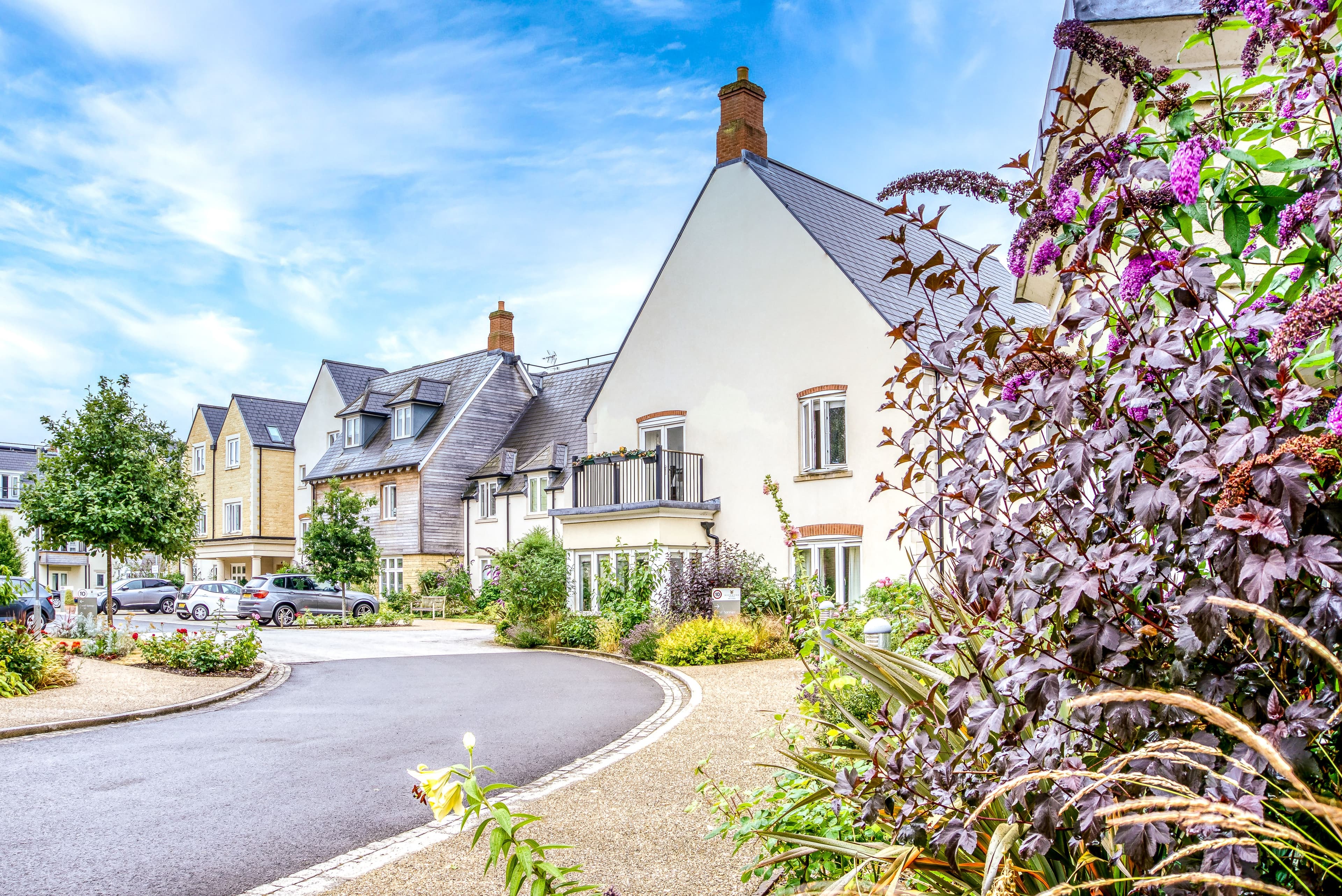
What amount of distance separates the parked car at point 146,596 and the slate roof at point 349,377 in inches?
426

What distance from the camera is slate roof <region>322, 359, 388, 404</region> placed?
136ft

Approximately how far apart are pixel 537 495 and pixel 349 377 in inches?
595

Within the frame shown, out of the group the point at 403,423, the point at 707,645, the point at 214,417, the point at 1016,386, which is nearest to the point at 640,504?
the point at 707,645

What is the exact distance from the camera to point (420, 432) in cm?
3662

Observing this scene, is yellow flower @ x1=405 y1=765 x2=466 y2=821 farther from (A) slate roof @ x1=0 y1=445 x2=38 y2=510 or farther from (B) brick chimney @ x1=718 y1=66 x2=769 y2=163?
(A) slate roof @ x1=0 y1=445 x2=38 y2=510

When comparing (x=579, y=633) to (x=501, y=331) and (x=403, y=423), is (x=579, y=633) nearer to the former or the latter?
(x=403, y=423)

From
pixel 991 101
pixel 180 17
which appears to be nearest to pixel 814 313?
pixel 180 17

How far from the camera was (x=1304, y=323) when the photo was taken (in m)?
1.71

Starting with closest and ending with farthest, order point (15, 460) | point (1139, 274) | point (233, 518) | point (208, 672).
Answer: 1. point (1139, 274)
2. point (208, 672)
3. point (233, 518)
4. point (15, 460)

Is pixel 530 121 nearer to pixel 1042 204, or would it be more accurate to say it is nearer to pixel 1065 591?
pixel 1042 204

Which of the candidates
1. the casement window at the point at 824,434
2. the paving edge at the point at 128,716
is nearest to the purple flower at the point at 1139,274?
the paving edge at the point at 128,716

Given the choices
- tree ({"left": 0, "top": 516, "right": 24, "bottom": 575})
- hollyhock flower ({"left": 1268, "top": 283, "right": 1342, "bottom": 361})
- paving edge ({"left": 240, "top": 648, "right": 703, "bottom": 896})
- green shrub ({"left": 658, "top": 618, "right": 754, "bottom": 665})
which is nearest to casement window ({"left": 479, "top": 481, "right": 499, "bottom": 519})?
green shrub ({"left": 658, "top": 618, "right": 754, "bottom": 665})

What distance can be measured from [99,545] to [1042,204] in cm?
2241

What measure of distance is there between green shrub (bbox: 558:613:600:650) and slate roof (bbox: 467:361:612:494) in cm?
1211
